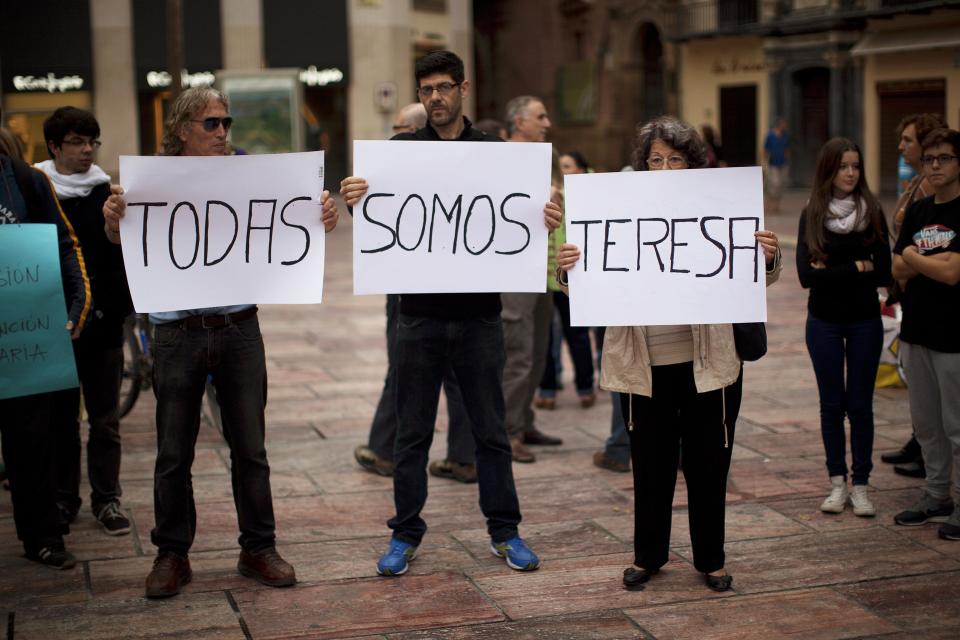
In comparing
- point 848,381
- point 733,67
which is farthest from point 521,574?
point 733,67

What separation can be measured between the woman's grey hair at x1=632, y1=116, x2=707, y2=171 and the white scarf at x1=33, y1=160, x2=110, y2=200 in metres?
2.57

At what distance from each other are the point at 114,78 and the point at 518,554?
31628 millimetres

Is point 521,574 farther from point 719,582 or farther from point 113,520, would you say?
point 113,520

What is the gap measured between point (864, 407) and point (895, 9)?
2559 centimetres

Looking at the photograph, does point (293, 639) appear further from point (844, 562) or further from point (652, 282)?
point (844, 562)

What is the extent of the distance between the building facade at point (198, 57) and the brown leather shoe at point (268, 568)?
89.5 feet

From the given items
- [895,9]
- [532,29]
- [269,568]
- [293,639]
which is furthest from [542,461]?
[532,29]

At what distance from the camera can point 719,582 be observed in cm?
507

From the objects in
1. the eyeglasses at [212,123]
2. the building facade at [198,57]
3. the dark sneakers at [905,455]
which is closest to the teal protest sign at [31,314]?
the eyeglasses at [212,123]

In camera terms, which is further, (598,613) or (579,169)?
(579,169)

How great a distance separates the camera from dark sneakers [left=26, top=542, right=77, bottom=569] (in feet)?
17.9

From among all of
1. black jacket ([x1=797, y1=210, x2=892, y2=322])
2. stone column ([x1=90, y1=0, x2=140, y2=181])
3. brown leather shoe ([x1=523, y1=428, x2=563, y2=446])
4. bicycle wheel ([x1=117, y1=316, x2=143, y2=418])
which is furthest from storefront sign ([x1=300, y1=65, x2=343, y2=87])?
black jacket ([x1=797, y1=210, x2=892, y2=322])

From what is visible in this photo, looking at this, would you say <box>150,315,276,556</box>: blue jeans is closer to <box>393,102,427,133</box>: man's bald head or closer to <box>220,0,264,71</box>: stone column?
<box>393,102,427,133</box>: man's bald head

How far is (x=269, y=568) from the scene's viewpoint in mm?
5203
